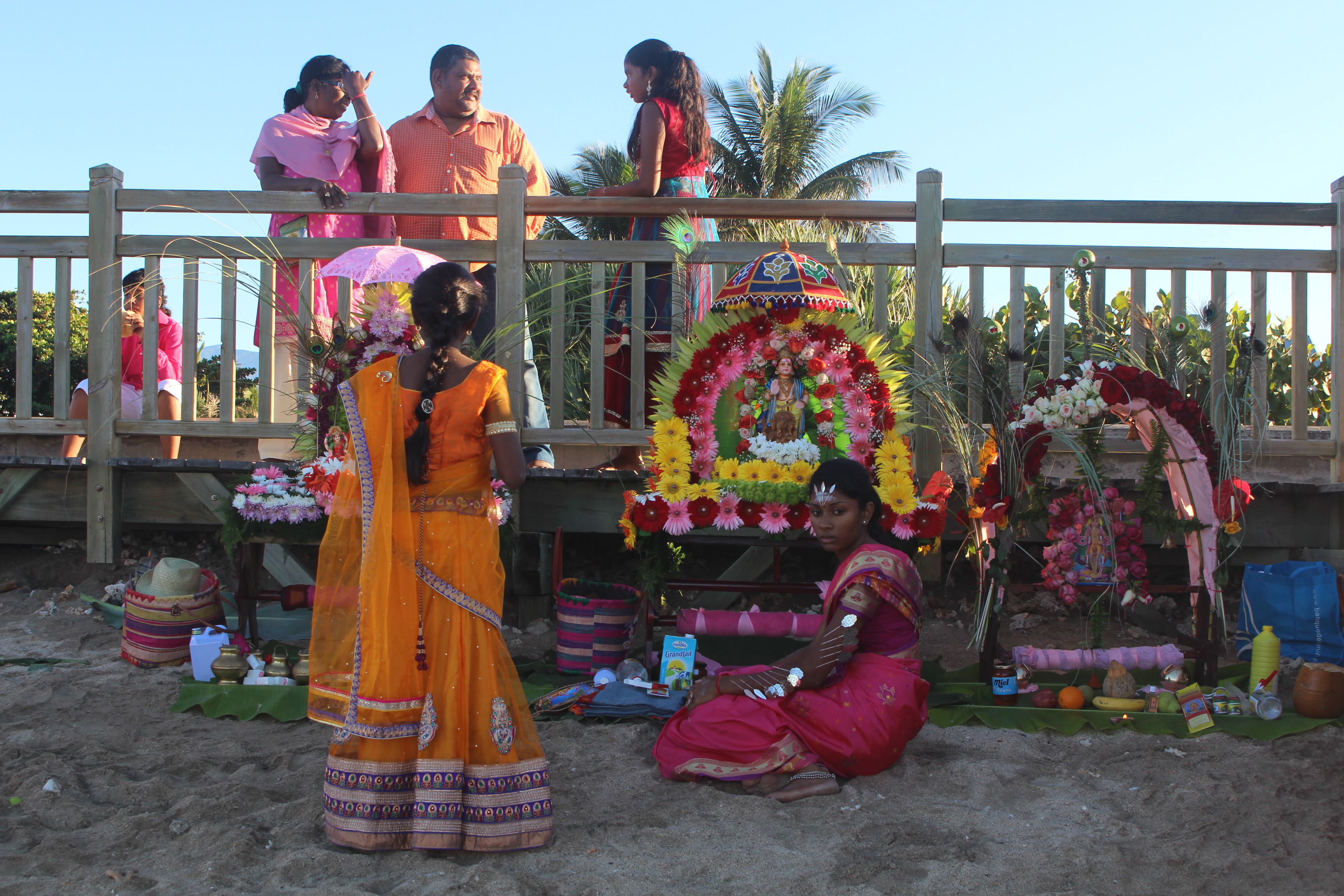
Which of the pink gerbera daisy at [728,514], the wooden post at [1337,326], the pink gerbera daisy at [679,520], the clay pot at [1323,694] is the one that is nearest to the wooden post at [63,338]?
the pink gerbera daisy at [679,520]

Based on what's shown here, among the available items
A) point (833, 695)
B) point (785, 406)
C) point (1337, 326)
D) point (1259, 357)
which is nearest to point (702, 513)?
point (785, 406)

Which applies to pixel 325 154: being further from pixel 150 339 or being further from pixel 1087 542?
pixel 1087 542

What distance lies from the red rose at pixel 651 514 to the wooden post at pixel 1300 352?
3757 millimetres

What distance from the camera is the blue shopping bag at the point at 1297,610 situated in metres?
5.34

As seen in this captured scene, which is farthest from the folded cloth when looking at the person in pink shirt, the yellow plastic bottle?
the person in pink shirt

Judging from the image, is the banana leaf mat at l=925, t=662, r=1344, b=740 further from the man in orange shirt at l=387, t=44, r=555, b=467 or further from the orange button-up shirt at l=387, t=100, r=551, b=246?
the orange button-up shirt at l=387, t=100, r=551, b=246

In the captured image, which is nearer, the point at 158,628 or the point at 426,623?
the point at 426,623

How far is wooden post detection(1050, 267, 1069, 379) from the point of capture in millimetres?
5934

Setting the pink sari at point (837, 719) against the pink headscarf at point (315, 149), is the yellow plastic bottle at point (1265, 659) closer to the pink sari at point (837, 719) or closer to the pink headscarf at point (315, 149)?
the pink sari at point (837, 719)

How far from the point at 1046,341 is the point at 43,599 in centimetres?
640

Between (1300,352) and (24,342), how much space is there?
24.1ft

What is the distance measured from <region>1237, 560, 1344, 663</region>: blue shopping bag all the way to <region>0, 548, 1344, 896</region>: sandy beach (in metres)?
1.19

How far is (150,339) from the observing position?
615cm

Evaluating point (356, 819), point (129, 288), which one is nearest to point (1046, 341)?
point (356, 819)
